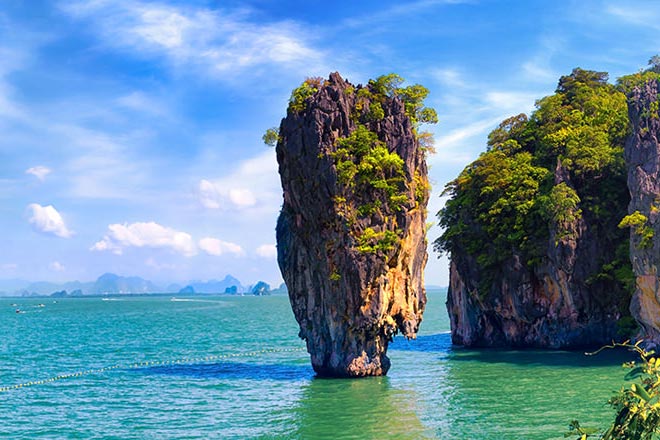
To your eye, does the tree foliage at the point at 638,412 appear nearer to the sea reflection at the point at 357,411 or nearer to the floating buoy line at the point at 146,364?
the sea reflection at the point at 357,411

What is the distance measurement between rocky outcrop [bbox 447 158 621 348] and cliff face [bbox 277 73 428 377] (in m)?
13.5

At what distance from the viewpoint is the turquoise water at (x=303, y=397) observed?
971 inches

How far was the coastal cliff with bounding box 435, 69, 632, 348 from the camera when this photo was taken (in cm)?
4500

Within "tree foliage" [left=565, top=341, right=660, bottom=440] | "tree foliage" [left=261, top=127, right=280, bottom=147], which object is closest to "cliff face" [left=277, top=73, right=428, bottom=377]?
"tree foliage" [left=261, top=127, right=280, bottom=147]

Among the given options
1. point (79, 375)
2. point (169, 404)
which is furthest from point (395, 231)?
point (79, 375)

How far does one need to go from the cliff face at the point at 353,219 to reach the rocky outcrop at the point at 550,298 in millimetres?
13486

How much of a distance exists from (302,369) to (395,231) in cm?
1120

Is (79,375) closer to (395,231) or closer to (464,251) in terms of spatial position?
(395,231)

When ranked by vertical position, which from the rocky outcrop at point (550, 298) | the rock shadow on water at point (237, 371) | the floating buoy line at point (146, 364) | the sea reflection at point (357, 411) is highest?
the rocky outcrop at point (550, 298)

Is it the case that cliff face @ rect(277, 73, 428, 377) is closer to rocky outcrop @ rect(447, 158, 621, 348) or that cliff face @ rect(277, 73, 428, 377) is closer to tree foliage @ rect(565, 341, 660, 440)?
rocky outcrop @ rect(447, 158, 621, 348)

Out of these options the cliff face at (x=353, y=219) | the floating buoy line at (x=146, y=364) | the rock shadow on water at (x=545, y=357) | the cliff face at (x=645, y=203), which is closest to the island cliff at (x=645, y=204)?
the cliff face at (x=645, y=203)

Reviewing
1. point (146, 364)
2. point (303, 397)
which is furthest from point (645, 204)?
point (146, 364)

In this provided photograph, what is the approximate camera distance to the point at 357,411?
27.1m

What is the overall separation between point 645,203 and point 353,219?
17.7 meters
